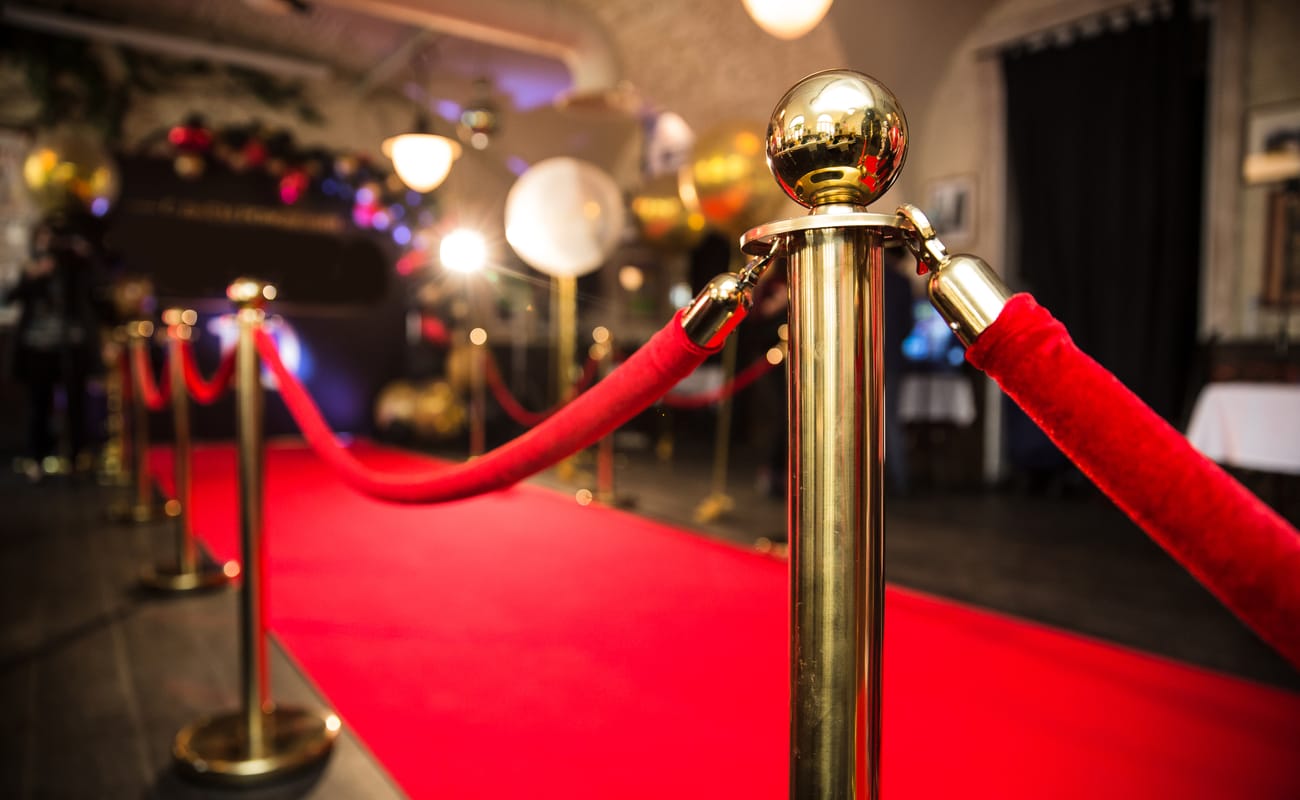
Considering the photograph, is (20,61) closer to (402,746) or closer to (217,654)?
(217,654)

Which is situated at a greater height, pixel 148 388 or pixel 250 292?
pixel 250 292

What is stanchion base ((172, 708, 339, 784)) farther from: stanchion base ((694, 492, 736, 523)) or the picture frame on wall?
the picture frame on wall

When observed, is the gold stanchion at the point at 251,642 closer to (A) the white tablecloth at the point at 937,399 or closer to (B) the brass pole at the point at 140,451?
(B) the brass pole at the point at 140,451

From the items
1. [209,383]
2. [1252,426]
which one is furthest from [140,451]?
[1252,426]

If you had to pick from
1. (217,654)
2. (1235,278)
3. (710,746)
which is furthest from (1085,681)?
(1235,278)

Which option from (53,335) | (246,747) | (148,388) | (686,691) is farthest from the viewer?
(53,335)

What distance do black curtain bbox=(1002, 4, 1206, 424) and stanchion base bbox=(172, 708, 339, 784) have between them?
5663 mm

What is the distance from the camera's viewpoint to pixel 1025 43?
6109 mm

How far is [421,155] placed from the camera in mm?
4977

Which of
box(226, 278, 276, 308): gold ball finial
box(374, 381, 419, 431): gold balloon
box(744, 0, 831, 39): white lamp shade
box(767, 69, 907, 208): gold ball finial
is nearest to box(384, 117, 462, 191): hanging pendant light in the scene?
box(744, 0, 831, 39): white lamp shade

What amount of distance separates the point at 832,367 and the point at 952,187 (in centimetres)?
660

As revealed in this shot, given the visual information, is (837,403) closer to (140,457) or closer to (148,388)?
(148,388)

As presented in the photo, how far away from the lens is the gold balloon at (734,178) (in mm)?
3922

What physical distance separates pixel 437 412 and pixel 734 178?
4692mm
